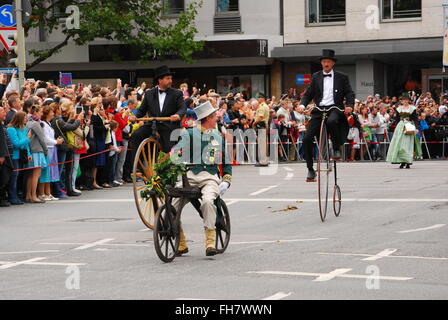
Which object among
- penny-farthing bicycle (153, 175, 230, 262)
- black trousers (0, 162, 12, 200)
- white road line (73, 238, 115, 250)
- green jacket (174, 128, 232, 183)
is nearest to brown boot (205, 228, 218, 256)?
penny-farthing bicycle (153, 175, 230, 262)

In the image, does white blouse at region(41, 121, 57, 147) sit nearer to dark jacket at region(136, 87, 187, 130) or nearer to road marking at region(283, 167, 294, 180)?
dark jacket at region(136, 87, 187, 130)

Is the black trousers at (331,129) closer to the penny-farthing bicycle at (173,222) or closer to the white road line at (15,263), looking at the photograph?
the penny-farthing bicycle at (173,222)

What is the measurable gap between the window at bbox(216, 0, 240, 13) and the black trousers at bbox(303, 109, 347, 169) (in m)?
31.3

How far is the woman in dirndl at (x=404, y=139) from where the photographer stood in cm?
2742

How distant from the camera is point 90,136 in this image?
22.8 meters

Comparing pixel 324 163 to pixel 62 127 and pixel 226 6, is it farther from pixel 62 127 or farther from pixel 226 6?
pixel 226 6

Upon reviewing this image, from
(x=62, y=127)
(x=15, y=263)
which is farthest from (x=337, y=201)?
(x=62, y=127)

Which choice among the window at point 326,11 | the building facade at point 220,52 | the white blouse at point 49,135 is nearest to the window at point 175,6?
the building facade at point 220,52

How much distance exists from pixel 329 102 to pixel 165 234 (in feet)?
18.3

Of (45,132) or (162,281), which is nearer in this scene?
(162,281)

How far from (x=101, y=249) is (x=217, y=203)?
170cm

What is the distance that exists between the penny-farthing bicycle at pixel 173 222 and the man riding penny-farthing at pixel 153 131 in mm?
2031
